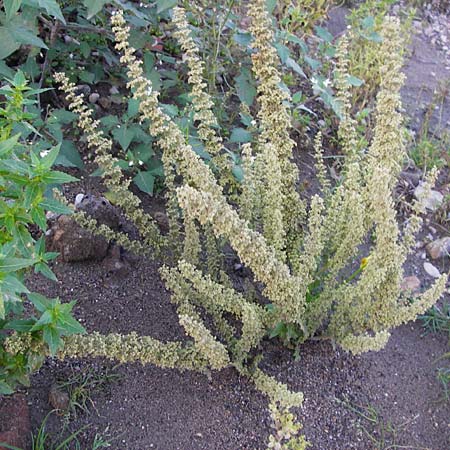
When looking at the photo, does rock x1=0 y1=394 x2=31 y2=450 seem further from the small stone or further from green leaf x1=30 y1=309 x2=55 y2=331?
the small stone

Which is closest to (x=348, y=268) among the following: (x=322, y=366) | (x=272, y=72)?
(x=322, y=366)

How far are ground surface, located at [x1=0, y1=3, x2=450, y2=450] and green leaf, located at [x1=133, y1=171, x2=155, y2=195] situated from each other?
309 millimetres

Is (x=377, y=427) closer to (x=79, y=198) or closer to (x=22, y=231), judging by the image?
(x=22, y=231)

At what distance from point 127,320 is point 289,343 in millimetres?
569

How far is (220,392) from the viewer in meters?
1.97

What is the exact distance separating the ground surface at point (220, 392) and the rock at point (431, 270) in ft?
1.24

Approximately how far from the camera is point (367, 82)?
3535 mm

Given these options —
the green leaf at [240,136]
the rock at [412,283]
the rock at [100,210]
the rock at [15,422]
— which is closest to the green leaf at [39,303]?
the rock at [15,422]

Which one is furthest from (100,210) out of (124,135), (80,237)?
(124,135)

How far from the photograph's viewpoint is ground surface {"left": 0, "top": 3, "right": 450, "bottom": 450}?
6.17 feet

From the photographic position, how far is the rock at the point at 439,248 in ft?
9.02

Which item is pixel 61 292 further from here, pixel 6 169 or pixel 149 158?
pixel 6 169

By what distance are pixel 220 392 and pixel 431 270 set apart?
3.92 ft

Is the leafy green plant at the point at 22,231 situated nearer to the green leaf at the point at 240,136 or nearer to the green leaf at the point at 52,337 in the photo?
the green leaf at the point at 52,337
